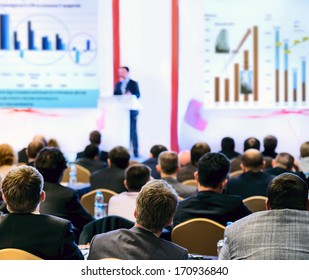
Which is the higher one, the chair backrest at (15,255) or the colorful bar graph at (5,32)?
the colorful bar graph at (5,32)

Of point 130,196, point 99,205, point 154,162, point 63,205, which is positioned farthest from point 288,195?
point 154,162

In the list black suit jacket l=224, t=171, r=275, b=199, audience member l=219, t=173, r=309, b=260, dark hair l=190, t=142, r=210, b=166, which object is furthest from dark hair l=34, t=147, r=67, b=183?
dark hair l=190, t=142, r=210, b=166

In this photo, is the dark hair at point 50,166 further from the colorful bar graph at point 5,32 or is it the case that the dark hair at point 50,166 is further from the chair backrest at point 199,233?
the colorful bar graph at point 5,32

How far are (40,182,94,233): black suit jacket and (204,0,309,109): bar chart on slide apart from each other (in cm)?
561

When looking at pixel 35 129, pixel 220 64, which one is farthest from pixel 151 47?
pixel 35 129

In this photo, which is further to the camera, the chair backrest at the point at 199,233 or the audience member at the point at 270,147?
the audience member at the point at 270,147

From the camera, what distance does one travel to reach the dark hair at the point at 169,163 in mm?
5008

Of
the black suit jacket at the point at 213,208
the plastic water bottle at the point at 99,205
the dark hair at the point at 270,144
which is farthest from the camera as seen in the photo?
the dark hair at the point at 270,144

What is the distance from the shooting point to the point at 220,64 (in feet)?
30.7

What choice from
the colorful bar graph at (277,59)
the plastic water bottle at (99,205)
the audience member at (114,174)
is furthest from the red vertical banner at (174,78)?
the plastic water bottle at (99,205)

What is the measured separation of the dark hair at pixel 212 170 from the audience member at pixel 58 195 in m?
0.83

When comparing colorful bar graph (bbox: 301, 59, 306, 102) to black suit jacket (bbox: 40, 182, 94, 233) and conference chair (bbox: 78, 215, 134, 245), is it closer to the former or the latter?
black suit jacket (bbox: 40, 182, 94, 233)

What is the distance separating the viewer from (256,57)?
9.34 m

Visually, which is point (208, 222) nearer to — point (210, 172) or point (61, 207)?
point (210, 172)
